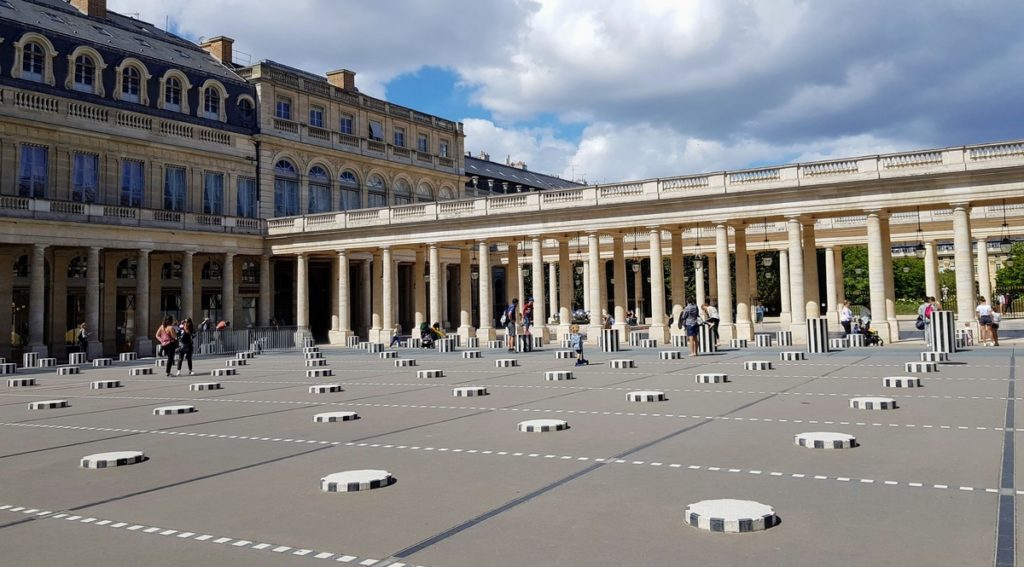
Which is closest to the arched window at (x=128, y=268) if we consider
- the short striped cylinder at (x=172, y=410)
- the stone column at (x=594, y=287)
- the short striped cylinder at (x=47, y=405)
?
the stone column at (x=594, y=287)

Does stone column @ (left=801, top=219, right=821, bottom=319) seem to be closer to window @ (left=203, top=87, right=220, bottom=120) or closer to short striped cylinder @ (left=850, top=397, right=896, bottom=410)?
short striped cylinder @ (left=850, top=397, right=896, bottom=410)

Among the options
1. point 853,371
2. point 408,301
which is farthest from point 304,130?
point 853,371

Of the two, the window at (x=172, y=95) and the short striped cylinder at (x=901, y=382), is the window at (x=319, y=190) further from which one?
the short striped cylinder at (x=901, y=382)

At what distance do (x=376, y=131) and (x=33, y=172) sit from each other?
25.0 meters

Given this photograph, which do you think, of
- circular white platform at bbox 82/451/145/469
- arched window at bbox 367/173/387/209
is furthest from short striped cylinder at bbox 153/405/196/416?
arched window at bbox 367/173/387/209

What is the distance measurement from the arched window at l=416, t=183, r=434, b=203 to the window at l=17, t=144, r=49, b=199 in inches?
1083

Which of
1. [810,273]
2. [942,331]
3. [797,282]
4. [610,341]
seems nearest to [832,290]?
[810,273]

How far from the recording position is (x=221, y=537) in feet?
21.1

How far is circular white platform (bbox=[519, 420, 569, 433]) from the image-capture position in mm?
11344

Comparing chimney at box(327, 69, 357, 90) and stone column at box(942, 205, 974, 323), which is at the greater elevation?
chimney at box(327, 69, 357, 90)

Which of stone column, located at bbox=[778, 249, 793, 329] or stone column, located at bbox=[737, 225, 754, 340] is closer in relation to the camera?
stone column, located at bbox=[737, 225, 754, 340]

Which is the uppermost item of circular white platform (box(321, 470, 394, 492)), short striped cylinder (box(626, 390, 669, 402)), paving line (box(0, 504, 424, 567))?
short striped cylinder (box(626, 390, 669, 402))

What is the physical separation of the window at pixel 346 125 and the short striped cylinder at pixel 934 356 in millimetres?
45256

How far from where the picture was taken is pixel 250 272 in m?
53.6
